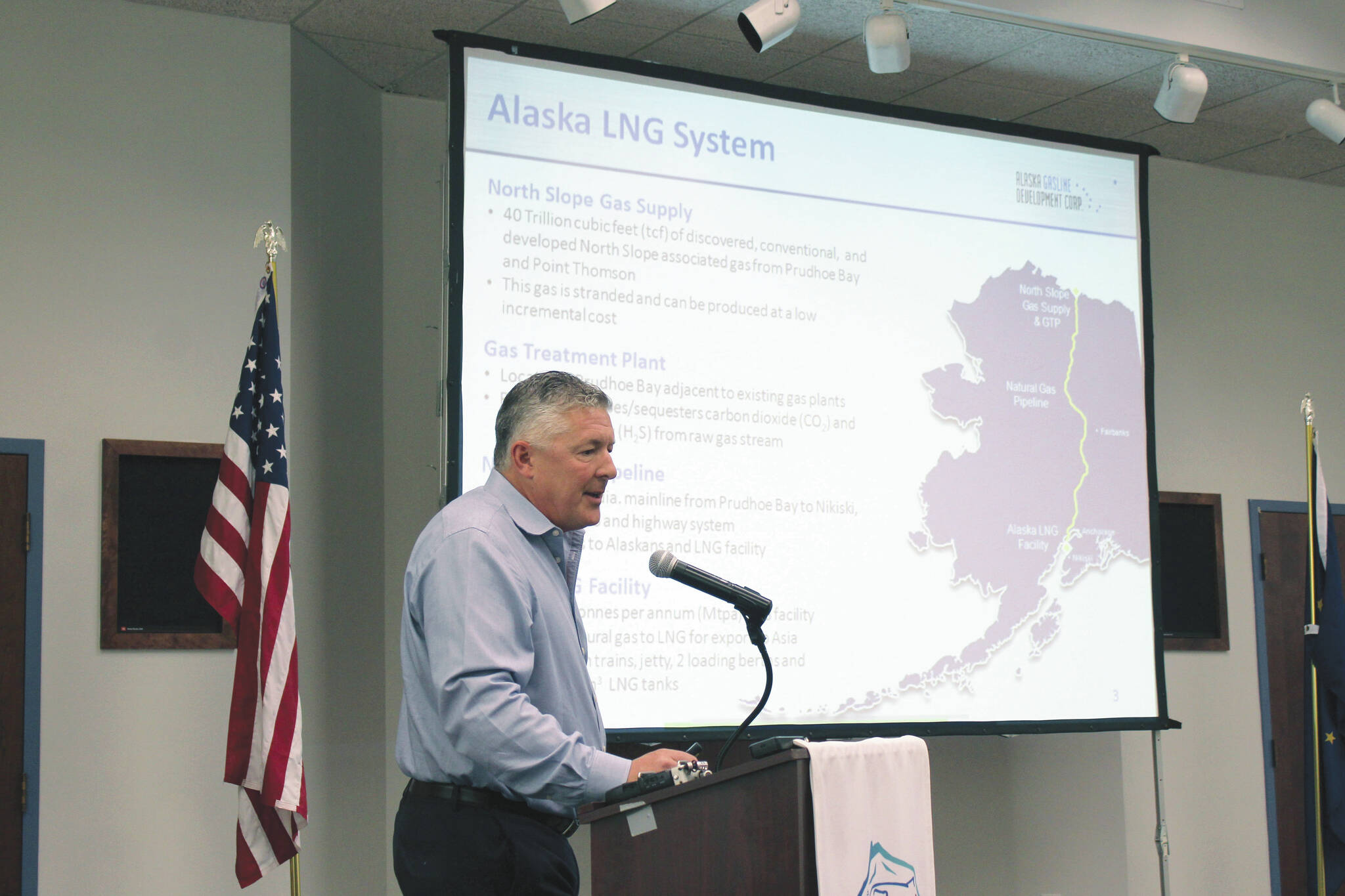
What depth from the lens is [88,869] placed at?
3.68 m

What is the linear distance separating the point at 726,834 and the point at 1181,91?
3.57 m

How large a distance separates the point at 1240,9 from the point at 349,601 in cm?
368

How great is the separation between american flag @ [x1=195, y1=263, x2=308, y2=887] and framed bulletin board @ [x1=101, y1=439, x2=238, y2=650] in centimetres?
38

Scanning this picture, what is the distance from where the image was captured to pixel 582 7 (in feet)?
11.8

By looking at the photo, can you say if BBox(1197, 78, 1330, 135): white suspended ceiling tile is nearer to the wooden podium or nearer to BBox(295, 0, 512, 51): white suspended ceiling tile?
BBox(295, 0, 512, 51): white suspended ceiling tile

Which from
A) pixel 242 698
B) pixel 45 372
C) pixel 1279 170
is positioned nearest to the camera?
pixel 242 698

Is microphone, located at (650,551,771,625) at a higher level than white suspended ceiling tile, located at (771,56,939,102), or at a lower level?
lower

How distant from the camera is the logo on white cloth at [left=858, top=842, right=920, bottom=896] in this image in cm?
187

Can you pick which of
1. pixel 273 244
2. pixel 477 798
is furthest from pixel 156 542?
pixel 477 798

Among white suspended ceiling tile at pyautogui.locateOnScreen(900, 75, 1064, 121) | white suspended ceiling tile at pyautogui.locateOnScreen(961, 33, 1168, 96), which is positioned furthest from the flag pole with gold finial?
white suspended ceiling tile at pyautogui.locateOnScreen(961, 33, 1168, 96)

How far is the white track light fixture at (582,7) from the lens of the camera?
3.57 metres

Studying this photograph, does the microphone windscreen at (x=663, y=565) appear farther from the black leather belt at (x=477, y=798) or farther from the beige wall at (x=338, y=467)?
the beige wall at (x=338, y=467)

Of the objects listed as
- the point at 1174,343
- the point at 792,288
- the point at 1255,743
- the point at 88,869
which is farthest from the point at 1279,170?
→ the point at 88,869

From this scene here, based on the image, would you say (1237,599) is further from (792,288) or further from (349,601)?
(349,601)
